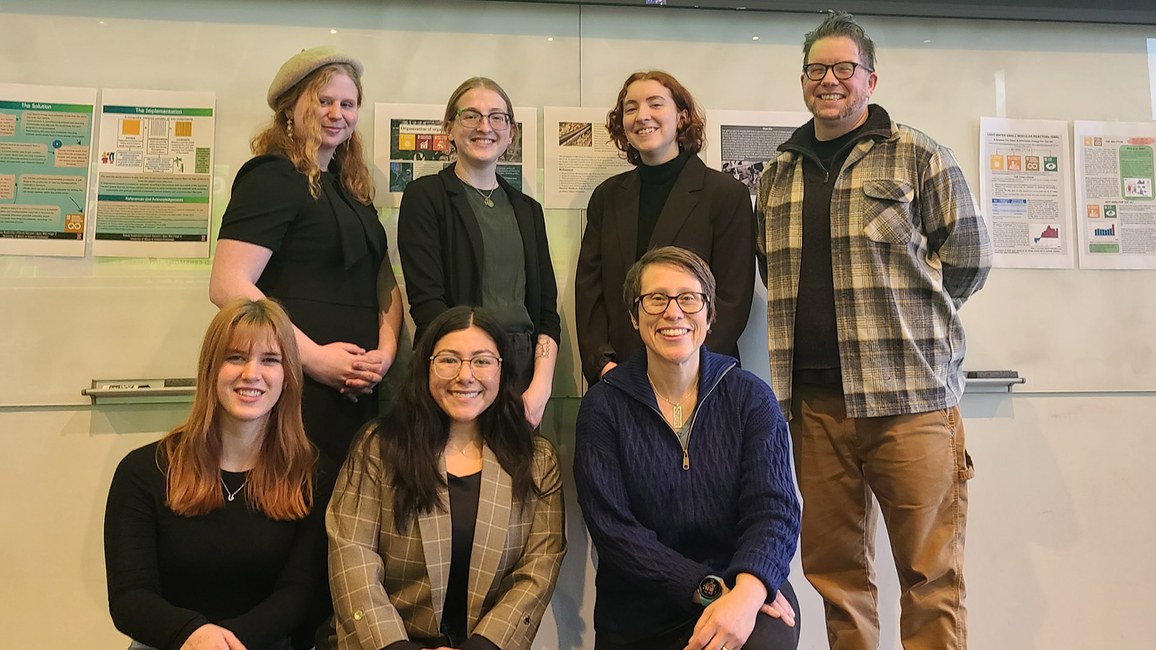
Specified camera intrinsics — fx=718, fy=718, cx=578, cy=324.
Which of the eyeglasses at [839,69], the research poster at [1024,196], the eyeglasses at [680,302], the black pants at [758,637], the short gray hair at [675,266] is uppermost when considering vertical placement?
the eyeglasses at [839,69]

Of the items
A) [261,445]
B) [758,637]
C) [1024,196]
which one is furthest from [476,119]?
[1024,196]

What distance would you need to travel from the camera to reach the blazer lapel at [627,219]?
205cm

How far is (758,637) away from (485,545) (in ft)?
1.95

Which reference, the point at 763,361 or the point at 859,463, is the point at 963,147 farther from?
the point at 859,463

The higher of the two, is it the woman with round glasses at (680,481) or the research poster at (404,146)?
the research poster at (404,146)

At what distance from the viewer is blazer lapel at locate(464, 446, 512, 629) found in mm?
1562

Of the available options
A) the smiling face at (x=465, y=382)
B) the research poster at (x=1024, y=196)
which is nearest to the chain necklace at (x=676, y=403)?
the smiling face at (x=465, y=382)

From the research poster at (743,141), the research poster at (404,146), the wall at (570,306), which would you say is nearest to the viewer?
the wall at (570,306)

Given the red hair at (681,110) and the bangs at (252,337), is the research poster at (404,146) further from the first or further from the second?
the bangs at (252,337)

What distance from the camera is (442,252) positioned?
1999 millimetres

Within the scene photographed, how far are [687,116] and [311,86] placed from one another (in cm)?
106

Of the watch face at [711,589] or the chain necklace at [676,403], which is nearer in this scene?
the watch face at [711,589]

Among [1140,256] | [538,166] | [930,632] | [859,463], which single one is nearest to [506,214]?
[538,166]

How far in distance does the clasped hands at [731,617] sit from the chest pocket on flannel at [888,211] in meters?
0.97
